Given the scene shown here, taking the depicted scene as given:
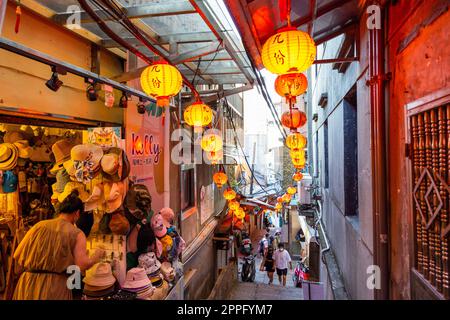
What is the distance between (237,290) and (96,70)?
10.3 metres

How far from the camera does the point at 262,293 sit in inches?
439

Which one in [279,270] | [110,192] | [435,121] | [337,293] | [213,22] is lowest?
[279,270]

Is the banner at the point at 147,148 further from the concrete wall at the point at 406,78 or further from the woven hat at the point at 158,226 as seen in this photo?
the concrete wall at the point at 406,78

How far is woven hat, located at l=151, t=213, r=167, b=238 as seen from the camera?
585 cm

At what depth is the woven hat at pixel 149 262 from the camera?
17.1 feet

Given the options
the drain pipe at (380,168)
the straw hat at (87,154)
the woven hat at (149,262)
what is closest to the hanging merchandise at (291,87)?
the drain pipe at (380,168)

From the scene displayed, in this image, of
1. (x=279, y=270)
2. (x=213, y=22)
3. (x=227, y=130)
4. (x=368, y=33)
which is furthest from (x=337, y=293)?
(x=227, y=130)

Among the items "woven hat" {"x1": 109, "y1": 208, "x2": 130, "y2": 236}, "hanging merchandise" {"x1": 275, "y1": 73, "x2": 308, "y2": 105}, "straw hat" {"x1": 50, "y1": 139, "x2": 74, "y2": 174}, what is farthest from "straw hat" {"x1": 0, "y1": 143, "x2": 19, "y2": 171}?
"hanging merchandise" {"x1": 275, "y1": 73, "x2": 308, "y2": 105}

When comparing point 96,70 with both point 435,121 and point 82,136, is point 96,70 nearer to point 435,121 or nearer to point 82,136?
point 82,136

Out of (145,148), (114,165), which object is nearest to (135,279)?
(114,165)

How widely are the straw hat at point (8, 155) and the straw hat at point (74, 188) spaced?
7.29 feet

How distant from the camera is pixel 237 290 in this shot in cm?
1162

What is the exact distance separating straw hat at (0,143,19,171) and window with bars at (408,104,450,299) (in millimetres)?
7889

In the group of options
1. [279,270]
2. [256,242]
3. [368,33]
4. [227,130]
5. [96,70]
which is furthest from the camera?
[256,242]
